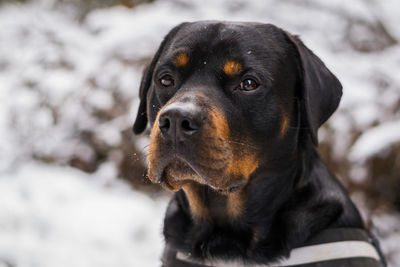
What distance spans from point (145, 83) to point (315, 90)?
3.06 ft

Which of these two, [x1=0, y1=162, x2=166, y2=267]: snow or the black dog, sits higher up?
the black dog

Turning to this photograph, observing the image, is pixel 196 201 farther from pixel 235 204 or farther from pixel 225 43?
pixel 225 43

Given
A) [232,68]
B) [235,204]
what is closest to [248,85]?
[232,68]

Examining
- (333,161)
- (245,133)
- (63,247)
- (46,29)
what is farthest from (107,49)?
(245,133)

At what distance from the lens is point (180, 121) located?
6.24 ft

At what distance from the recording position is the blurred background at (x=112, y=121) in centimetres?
430

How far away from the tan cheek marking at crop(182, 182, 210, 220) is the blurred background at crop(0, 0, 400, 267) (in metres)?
1.81

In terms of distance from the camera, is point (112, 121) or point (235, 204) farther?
point (112, 121)

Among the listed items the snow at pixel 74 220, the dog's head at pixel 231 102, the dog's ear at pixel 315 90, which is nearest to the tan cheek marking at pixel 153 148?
the dog's head at pixel 231 102

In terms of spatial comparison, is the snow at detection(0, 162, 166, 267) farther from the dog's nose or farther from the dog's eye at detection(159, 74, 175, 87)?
the dog's nose

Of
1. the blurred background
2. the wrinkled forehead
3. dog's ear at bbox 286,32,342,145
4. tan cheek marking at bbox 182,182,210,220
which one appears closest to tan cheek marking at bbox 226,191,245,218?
tan cheek marking at bbox 182,182,210,220

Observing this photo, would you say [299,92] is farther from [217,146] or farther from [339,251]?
[339,251]

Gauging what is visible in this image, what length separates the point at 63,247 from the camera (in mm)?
4113

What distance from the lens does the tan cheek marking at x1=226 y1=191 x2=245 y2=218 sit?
234 cm
